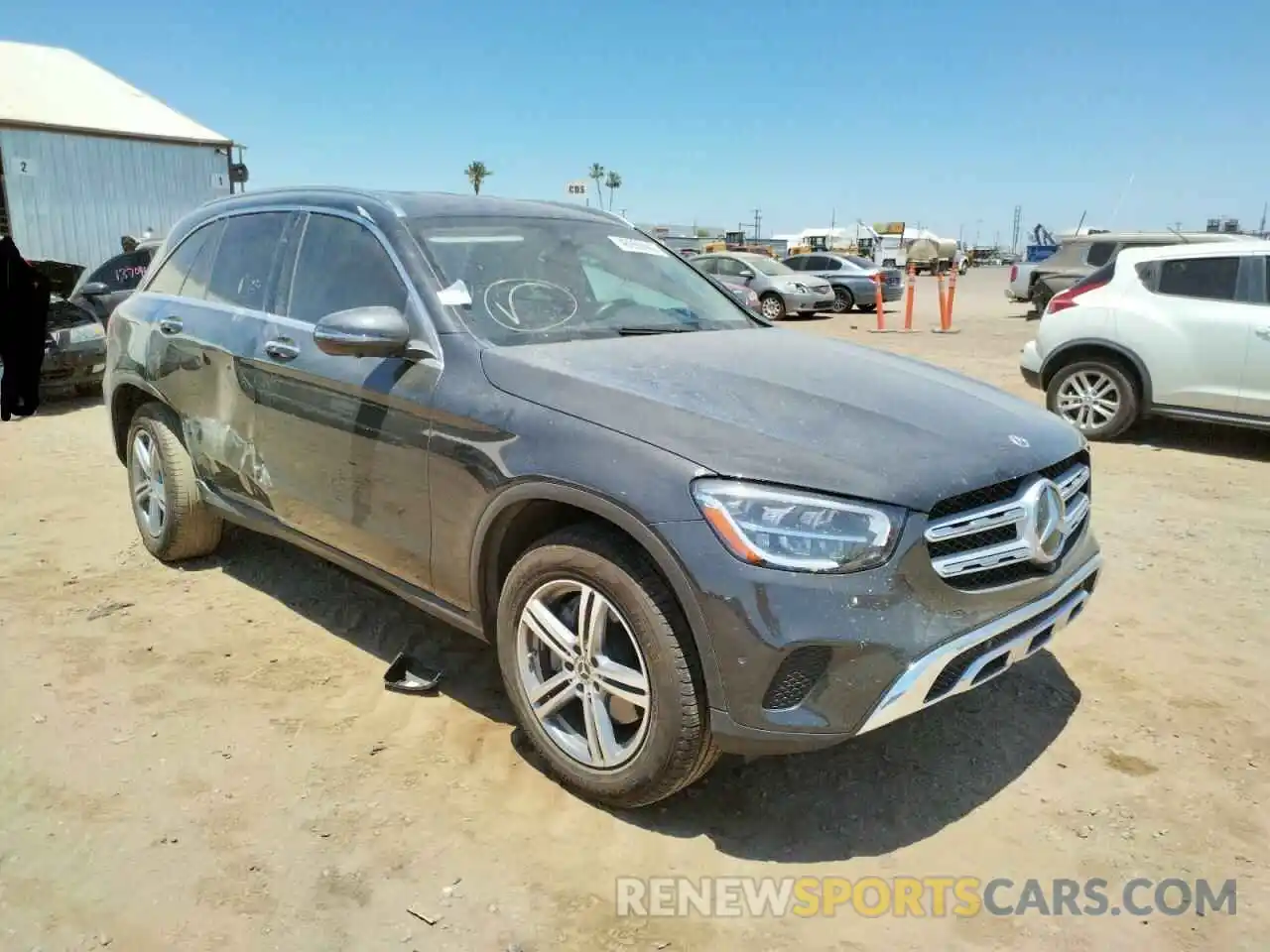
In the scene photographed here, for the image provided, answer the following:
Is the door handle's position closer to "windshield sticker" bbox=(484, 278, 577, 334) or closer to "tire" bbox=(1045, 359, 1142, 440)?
"windshield sticker" bbox=(484, 278, 577, 334)

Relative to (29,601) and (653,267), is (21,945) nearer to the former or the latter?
(29,601)

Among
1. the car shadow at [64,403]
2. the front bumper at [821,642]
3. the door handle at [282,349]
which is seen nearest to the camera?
the front bumper at [821,642]

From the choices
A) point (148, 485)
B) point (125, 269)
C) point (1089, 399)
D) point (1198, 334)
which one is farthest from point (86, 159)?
point (1198, 334)

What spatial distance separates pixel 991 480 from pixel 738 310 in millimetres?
1786

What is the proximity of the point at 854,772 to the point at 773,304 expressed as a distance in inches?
685

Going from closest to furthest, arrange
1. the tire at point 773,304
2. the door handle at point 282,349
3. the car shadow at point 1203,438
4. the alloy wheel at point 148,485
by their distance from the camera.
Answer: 1. the door handle at point 282,349
2. the alloy wheel at point 148,485
3. the car shadow at point 1203,438
4. the tire at point 773,304

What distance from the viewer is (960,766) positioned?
2.98 metres

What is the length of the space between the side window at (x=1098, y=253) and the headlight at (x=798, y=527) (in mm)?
15994

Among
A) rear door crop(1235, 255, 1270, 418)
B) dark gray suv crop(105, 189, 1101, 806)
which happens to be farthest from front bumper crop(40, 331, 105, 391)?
rear door crop(1235, 255, 1270, 418)

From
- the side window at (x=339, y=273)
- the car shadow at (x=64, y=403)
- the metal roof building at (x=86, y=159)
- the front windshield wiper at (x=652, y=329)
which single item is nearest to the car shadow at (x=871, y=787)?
the front windshield wiper at (x=652, y=329)

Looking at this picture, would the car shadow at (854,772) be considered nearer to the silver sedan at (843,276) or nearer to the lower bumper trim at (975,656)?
the lower bumper trim at (975,656)

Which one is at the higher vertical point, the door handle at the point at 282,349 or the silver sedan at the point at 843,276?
the silver sedan at the point at 843,276

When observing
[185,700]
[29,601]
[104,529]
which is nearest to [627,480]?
[185,700]

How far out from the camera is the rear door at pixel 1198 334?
688 cm
